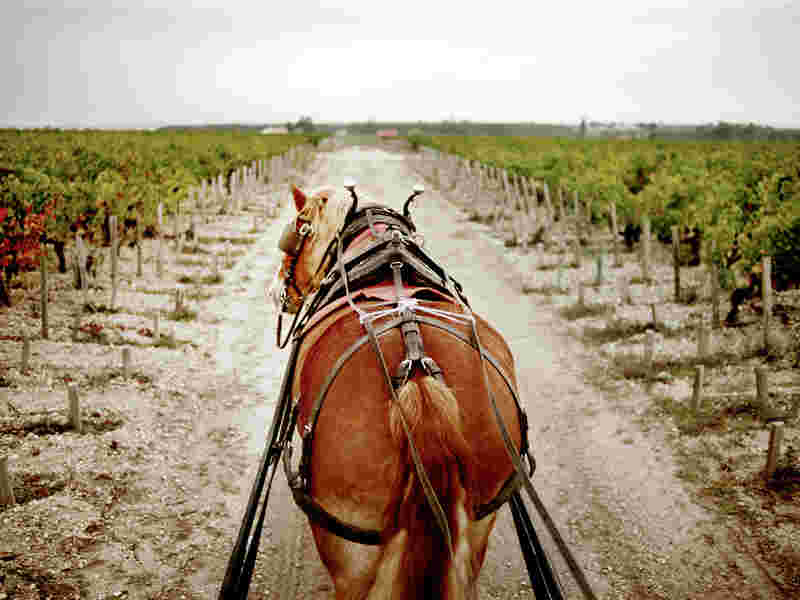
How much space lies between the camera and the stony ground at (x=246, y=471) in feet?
12.6

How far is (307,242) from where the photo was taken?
159 inches

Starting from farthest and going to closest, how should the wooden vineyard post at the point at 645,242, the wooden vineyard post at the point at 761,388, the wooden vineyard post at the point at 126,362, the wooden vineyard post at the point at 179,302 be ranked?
the wooden vineyard post at the point at 645,242 < the wooden vineyard post at the point at 179,302 < the wooden vineyard post at the point at 126,362 < the wooden vineyard post at the point at 761,388

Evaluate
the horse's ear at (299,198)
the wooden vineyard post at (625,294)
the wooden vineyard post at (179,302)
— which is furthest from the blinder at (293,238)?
the wooden vineyard post at (625,294)

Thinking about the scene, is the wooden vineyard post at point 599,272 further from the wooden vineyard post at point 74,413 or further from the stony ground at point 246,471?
the wooden vineyard post at point 74,413

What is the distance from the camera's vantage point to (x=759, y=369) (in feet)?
18.7

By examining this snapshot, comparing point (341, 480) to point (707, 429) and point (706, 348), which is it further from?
point (706, 348)

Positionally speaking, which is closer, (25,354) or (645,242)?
(25,354)

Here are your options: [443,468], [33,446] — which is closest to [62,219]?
[33,446]

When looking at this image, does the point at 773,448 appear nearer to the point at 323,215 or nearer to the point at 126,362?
the point at 323,215

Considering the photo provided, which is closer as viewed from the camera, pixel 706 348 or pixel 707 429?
pixel 707 429

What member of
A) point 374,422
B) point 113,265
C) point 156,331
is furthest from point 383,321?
point 113,265

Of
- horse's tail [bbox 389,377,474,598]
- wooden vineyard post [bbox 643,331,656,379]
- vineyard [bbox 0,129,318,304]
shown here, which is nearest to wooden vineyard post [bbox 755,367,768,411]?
wooden vineyard post [bbox 643,331,656,379]

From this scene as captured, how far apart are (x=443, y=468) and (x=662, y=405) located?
16.5ft

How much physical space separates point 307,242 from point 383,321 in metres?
1.69
